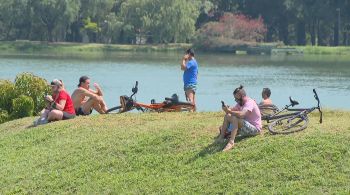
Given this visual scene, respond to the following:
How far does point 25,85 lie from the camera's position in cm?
1691

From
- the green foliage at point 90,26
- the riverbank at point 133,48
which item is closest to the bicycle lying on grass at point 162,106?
the riverbank at point 133,48

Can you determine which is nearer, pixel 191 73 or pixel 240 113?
pixel 240 113

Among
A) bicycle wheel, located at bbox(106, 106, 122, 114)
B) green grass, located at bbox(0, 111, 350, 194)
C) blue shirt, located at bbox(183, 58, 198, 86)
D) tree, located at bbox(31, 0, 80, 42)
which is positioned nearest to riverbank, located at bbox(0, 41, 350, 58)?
tree, located at bbox(31, 0, 80, 42)

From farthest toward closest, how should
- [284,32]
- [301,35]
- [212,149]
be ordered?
[301,35]
[284,32]
[212,149]

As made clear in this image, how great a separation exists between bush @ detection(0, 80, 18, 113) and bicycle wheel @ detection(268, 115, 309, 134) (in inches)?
281

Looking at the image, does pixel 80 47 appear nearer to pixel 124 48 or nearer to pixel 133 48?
pixel 124 48

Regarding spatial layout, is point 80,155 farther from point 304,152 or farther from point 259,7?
point 259,7

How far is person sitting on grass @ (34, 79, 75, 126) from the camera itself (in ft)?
47.9

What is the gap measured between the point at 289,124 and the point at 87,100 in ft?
17.9

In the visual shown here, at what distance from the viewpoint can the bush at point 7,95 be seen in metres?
16.9

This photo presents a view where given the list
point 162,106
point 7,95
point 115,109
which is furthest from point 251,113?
point 7,95

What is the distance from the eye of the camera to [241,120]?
11242 millimetres

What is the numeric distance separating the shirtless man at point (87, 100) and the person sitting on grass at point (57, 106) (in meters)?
0.89

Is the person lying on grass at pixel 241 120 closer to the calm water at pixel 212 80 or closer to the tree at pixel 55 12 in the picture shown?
the calm water at pixel 212 80
